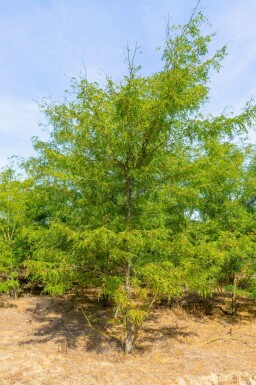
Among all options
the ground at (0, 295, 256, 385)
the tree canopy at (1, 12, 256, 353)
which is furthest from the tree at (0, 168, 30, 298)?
the tree canopy at (1, 12, 256, 353)

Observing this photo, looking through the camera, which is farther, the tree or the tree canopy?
the tree

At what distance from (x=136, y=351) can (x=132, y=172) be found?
500 centimetres

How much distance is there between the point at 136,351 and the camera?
8.12 metres

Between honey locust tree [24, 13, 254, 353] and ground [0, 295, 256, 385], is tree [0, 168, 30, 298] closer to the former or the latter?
ground [0, 295, 256, 385]

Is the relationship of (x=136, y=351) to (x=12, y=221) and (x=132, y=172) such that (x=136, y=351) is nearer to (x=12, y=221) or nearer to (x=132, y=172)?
(x=132, y=172)

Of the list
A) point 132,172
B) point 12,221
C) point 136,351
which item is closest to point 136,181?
point 132,172

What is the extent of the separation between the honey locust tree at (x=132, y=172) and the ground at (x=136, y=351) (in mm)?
1041

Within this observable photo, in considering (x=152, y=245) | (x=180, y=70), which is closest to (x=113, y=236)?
(x=152, y=245)

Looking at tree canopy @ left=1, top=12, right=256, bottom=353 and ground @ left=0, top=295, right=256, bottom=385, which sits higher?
tree canopy @ left=1, top=12, right=256, bottom=353

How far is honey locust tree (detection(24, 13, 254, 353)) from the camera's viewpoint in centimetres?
665

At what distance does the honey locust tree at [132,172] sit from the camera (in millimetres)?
6652

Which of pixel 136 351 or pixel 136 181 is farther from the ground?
pixel 136 181

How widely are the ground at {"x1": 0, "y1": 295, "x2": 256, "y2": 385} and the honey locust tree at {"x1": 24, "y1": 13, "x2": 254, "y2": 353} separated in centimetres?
104

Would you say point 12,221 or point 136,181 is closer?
point 136,181
